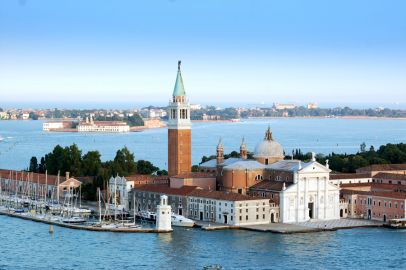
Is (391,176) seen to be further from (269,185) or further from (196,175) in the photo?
(196,175)

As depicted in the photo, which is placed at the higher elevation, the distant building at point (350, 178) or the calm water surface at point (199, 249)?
the distant building at point (350, 178)

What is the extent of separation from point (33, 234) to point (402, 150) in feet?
60.1

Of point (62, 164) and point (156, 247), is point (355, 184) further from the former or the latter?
point (62, 164)

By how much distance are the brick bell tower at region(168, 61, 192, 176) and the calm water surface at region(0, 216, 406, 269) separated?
5096mm

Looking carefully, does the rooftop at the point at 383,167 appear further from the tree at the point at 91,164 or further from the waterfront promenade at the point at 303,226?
the tree at the point at 91,164

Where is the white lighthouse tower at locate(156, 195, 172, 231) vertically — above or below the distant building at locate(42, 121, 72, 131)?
below

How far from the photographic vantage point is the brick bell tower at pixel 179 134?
29969 millimetres

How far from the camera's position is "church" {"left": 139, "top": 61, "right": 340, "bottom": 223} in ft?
87.6

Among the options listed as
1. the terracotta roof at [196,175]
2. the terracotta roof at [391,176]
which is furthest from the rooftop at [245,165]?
the terracotta roof at [391,176]

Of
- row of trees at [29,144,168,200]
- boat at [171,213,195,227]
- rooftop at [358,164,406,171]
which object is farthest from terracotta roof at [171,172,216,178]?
rooftop at [358,164,406,171]

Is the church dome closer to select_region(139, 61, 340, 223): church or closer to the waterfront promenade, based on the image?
select_region(139, 61, 340, 223): church

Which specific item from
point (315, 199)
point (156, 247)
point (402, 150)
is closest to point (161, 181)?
point (315, 199)

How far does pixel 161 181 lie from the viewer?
30.0 m

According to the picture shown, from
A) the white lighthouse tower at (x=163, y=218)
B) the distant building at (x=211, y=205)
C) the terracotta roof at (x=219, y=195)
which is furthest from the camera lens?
the terracotta roof at (x=219, y=195)
